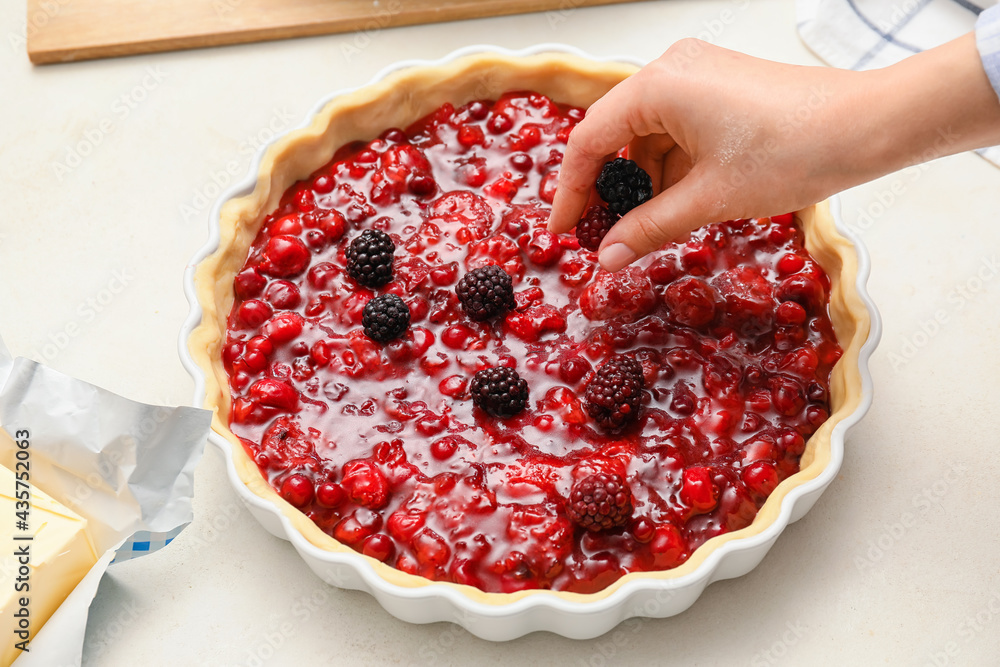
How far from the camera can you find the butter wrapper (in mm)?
2061

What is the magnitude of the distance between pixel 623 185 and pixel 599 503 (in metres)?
0.71

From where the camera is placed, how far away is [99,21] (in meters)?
3.05

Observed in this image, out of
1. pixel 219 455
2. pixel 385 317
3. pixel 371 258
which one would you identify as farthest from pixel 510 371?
pixel 219 455

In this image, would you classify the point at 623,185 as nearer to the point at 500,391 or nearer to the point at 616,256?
the point at 616,256

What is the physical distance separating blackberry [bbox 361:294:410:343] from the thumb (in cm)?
48

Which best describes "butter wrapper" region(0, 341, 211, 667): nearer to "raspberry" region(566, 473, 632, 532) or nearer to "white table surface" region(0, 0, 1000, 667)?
"white table surface" region(0, 0, 1000, 667)

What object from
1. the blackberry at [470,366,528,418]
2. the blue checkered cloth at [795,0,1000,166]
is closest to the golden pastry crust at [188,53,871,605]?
the blackberry at [470,366,528,418]

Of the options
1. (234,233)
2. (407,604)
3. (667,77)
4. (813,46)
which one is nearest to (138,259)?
(234,233)

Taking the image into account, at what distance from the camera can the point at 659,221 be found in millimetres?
1973

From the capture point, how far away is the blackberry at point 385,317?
2148 mm

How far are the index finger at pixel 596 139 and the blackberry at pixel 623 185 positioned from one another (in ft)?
0.09

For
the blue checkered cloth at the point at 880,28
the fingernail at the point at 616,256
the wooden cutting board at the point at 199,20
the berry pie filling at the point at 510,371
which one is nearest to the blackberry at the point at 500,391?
the berry pie filling at the point at 510,371

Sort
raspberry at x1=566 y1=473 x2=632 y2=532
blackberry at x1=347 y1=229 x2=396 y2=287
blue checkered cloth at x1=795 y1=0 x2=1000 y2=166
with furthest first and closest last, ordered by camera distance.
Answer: blue checkered cloth at x1=795 y1=0 x2=1000 y2=166 < blackberry at x1=347 y1=229 x2=396 y2=287 < raspberry at x1=566 y1=473 x2=632 y2=532

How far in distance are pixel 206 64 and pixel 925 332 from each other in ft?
7.74
